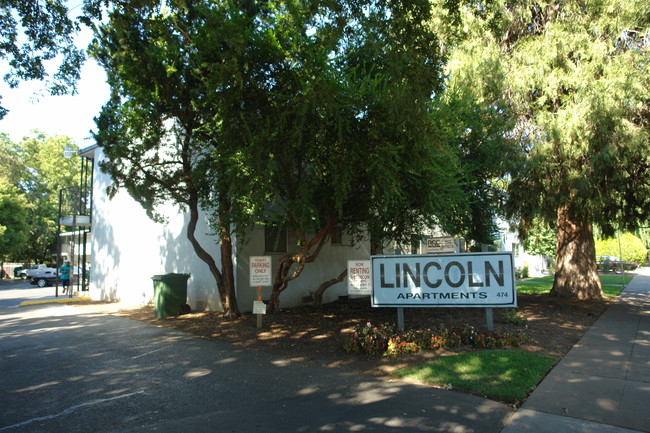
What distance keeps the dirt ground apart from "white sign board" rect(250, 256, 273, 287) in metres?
1.03

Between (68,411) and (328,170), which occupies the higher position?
(328,170)

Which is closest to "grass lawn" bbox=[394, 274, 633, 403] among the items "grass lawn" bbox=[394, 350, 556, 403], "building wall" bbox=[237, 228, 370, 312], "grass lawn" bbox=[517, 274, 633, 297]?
"grass lawn" bbox=[394, 350, 556, 403]

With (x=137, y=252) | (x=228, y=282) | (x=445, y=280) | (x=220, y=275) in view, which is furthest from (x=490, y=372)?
(x=137, y=252)

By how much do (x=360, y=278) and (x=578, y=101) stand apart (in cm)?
788

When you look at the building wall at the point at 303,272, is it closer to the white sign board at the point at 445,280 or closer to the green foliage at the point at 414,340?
the white sign board at the point at 445,280

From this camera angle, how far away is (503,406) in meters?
5.17

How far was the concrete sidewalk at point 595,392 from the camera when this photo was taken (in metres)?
4.60

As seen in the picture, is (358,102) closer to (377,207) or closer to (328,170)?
(328,170)

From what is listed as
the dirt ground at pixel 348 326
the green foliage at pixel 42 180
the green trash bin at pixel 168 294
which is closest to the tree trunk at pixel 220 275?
the dirt ground at pixel 348 326

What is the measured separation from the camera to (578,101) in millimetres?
11859

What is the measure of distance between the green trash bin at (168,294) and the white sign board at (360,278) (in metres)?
5.19

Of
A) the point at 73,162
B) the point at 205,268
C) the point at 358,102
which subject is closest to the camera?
the point at 358,102

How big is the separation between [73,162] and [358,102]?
50607 mm

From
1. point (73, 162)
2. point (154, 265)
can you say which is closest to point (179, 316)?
point (154, 265)
